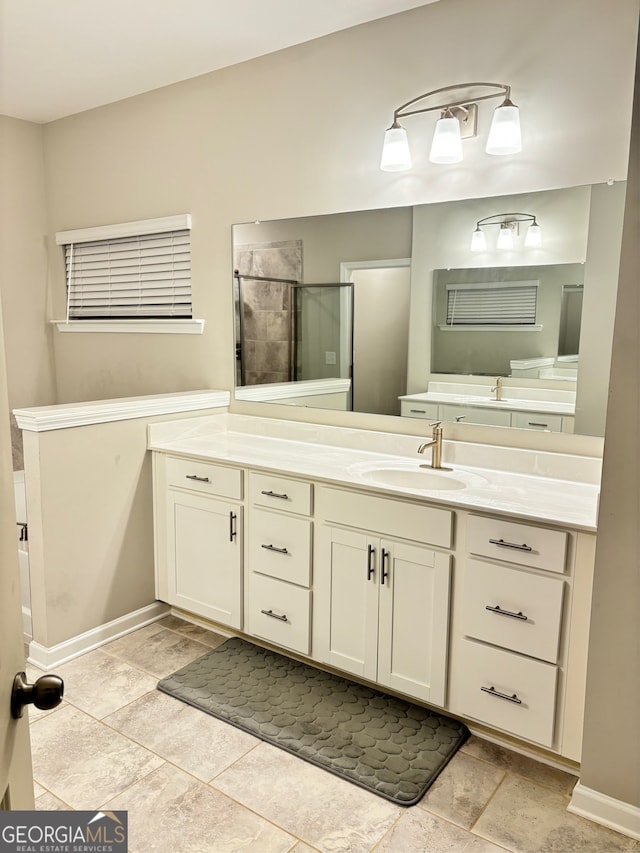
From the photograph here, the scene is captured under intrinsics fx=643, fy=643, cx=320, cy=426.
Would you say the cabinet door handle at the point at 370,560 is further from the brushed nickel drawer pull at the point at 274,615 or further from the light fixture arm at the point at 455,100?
the light fixture arm at the point at 455,100

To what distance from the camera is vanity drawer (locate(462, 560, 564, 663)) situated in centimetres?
197

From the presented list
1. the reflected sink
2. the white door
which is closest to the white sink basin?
the reflected sink

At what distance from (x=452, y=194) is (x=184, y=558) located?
1950 millimetres

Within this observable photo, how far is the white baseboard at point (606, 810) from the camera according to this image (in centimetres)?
179

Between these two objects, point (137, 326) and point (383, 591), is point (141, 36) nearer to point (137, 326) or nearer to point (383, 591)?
point (137, 326)

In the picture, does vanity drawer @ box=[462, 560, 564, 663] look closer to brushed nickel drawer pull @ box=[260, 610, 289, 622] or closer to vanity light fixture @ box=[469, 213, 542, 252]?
brushed nickel drawer pull @ box=[260, 610, 289, 622]

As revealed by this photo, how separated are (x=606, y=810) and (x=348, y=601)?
1004mm

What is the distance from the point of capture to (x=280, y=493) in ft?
8.37

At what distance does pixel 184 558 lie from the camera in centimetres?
295

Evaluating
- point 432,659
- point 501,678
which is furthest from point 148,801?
point 501,678

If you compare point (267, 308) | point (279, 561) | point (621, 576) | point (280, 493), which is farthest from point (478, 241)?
point (279, 561)

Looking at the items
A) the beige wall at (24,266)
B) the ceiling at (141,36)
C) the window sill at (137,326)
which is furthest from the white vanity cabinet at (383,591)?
the beige wall at (24,266)

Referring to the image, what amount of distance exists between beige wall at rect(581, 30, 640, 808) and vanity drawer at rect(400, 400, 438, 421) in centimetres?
102

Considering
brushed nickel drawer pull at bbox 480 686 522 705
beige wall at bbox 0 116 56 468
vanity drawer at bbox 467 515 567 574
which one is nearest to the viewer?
vanity drawer at bbox 467 515 567 574
